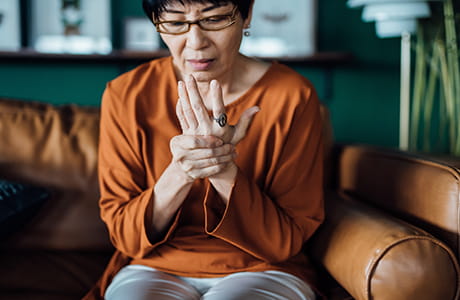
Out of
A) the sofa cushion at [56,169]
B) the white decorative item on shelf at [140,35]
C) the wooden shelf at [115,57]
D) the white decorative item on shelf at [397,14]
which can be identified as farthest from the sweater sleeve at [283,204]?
the white decorative item on shelf at [140,35]

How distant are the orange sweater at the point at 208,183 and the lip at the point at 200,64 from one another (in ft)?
0.51

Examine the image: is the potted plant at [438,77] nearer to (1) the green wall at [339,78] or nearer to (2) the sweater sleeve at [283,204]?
(1) the green wall at [339,78]

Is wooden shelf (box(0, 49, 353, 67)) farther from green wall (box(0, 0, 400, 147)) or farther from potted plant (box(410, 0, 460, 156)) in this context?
potted plant (box(410, 0, 460, 156))

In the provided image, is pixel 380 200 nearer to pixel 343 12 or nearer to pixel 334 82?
pixel 334 82

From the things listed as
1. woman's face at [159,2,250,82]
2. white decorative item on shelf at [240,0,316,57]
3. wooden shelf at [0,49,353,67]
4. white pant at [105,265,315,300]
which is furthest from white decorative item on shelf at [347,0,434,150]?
white pant at [105,265,315,300]

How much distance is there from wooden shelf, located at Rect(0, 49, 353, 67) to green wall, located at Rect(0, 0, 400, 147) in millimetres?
71

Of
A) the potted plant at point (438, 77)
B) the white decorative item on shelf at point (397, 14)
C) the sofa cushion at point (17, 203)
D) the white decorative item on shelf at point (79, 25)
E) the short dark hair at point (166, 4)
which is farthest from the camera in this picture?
the white decorative item on shelf at point (79, 25)

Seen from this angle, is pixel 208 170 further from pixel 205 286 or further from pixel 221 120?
pixel 205 286

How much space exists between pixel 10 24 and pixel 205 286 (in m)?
1.79

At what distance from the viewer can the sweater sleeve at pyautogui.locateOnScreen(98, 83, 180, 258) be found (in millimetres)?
1066

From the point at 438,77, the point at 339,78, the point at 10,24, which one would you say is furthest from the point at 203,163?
the point at 438,77

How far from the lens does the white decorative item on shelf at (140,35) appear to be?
227cm

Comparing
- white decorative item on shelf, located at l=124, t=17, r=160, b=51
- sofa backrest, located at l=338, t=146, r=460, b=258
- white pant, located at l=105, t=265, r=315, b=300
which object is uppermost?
white decorative item on shelf, located at l=124, t=17, r=160, b=51

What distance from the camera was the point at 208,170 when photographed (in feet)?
3.10
